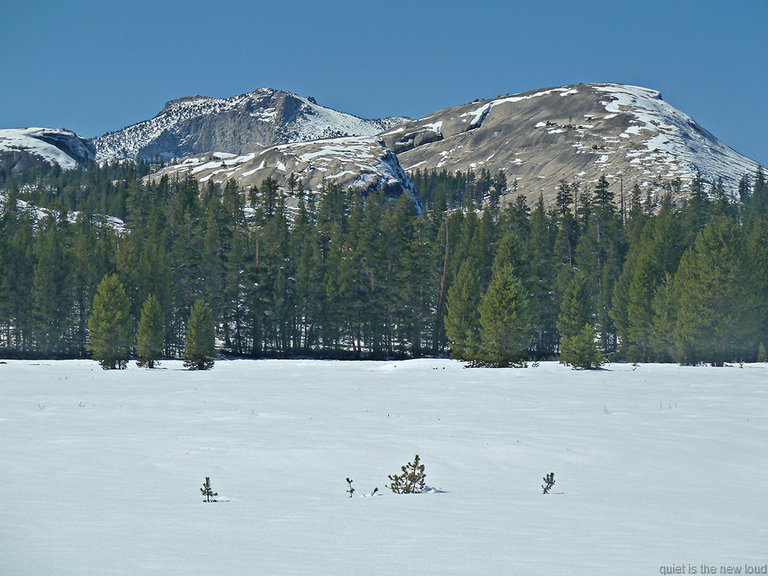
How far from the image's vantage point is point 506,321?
39.9 m

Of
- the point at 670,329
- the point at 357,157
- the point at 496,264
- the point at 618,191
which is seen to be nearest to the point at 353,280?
the point at 496,264

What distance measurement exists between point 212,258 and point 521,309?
43.8m

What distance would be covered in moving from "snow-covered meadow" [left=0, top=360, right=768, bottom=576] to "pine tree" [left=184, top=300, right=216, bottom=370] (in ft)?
61.8

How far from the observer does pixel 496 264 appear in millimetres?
54969

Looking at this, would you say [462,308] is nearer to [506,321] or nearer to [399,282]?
[506,321]

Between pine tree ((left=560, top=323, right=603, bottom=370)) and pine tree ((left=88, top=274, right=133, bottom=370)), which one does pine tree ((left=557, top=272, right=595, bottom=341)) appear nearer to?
pine tree ((left=560, top=323, right=603, bottom=370))

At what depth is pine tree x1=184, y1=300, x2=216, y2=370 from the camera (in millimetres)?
40953

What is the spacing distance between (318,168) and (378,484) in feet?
556

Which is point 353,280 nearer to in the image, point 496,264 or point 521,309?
point 496,264

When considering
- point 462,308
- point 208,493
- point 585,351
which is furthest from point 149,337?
point 208,493

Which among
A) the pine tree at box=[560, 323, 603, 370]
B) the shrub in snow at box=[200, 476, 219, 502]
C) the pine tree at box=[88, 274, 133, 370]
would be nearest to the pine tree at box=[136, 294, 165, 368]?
the pine tree at box=[88, 274, 133, 370]

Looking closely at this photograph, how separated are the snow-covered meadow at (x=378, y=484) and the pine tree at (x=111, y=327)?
769 inches

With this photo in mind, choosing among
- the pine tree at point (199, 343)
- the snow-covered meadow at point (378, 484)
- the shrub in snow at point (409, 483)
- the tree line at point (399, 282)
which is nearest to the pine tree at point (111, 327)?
the pine tree at point (199, 343)

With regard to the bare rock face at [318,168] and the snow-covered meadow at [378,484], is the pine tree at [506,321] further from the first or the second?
the bare rock face at [318,168]
